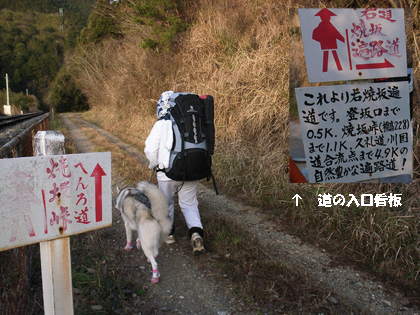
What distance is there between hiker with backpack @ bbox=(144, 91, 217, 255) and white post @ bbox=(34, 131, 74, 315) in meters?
1.87

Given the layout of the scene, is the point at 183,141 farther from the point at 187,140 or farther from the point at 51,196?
the point at 51,196

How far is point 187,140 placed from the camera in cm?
341

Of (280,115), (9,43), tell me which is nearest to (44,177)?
(280,115)

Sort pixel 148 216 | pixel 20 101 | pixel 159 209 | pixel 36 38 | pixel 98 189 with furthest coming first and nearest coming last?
pixel 36 38, pixel 20 101, pixel 159 209, pixel 148 216, pixel 98 189

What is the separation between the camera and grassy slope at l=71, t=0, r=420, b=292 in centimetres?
361

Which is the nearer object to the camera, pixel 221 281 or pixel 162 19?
pixel 221 281

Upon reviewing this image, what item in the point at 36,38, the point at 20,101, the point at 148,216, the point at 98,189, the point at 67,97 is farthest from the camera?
the point at 36,38

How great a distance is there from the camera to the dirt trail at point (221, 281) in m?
2.76

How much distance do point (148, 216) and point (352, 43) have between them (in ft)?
9.37

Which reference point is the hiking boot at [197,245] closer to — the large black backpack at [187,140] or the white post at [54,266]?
the large black backpack at [187,140]

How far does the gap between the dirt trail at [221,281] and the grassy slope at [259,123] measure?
327mm

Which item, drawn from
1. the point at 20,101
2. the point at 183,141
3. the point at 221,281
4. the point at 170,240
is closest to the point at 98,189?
the point at 183,141

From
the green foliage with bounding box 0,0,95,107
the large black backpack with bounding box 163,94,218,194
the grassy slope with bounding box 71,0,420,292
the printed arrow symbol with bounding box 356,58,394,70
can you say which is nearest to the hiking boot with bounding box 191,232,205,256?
the large black backpack with bounding box 163,94,218,194

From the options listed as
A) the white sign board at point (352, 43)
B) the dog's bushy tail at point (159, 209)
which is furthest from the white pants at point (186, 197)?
the white sign board at point (352, 43)
